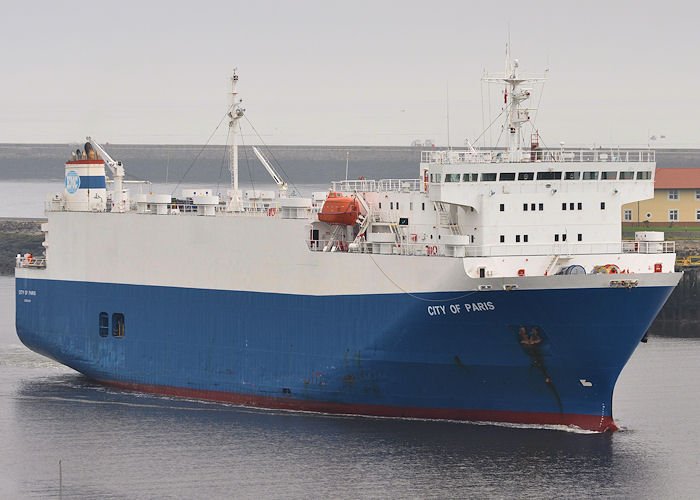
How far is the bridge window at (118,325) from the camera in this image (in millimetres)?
41944

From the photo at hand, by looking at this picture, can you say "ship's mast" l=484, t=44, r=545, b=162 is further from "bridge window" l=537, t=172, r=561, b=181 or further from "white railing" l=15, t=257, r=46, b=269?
"white railing" l=15, t=257, r=46, b=269

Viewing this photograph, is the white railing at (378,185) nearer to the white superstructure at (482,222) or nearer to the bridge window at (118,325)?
the white superstructure at (482,222)

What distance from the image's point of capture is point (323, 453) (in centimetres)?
3269

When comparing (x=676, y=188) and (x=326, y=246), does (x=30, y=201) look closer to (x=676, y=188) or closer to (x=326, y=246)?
(x=676, y=188)

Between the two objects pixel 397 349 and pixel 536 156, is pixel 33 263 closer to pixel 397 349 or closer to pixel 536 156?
pixel 397 349

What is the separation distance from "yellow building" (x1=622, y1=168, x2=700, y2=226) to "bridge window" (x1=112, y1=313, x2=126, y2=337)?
38175mm

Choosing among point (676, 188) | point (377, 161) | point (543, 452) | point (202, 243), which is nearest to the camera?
point (543, 452)

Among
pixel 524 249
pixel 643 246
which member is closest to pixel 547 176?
pixel 524 249

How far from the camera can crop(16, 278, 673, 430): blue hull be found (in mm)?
33219

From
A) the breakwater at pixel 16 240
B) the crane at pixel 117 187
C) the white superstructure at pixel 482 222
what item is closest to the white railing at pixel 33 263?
the crane at pixel 117 187

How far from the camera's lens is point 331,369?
36.2m

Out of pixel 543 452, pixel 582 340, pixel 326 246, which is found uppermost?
pixel 326 246

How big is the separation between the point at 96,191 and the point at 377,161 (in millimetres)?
98675

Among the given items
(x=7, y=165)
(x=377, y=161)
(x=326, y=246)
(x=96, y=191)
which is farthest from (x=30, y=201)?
(x=326, y=246)
